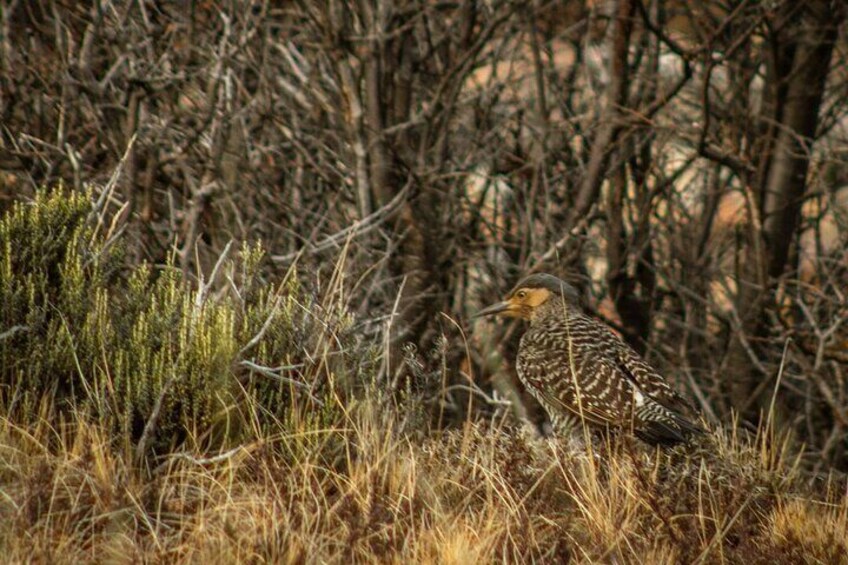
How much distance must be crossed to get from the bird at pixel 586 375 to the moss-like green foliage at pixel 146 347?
1133 mm

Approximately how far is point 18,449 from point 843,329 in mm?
6333

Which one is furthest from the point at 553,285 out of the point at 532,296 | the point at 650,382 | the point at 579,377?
the point at 650,382

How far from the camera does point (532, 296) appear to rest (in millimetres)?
7547

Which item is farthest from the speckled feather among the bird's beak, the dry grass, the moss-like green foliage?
the moss-like green foliage

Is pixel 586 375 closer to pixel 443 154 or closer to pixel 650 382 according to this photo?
pixel 650 382

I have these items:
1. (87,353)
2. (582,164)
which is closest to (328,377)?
(87,353)

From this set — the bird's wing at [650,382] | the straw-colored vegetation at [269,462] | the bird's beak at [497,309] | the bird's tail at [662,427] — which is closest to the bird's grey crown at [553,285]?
the bird's beak at [497,309]

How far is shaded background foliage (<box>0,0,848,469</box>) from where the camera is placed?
8352 mm

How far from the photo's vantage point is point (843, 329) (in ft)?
31.2

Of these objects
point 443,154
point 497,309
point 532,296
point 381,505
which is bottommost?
point 381,505

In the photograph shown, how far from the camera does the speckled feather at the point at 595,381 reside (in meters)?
6.12

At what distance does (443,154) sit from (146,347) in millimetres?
4334

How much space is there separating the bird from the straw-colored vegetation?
0.20m

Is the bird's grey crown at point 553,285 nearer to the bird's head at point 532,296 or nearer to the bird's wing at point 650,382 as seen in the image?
the bird's head at point 532,296
